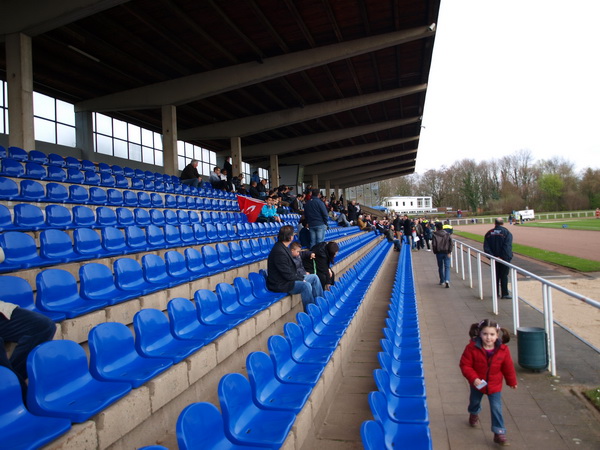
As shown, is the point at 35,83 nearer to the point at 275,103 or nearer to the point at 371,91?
the point at 275,103

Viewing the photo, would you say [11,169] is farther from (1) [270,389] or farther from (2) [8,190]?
(1) [270,389]

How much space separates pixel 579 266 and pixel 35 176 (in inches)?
635

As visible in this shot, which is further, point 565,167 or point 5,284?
point 565,167

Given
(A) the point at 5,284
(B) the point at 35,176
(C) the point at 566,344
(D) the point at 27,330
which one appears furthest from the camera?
(B) the point at 35,176

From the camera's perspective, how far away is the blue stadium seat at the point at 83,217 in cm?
602

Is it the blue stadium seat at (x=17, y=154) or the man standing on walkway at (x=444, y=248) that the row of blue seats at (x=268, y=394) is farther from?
the blue stadium seat at (x=17, y=154)

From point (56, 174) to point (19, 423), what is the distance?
722 centimetres

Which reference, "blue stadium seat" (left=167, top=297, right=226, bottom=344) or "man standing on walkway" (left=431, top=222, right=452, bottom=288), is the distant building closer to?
"man standing on walkway" (left=431, top=222, right=452, bottom=288)

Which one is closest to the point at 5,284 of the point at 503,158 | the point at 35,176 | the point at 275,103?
the point at 35,176

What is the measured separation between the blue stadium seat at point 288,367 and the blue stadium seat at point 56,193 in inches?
209

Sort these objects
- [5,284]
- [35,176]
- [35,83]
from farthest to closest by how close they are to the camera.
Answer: [35,83] < [35,176] < [5,284]

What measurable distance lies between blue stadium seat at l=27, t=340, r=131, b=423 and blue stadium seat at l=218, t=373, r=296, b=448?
0.57 m

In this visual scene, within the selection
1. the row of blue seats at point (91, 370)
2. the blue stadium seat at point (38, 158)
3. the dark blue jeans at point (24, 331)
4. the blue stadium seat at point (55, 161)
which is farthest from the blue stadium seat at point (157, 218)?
the dark blue jeans at point (24, 331)

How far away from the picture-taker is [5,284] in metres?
3.11
